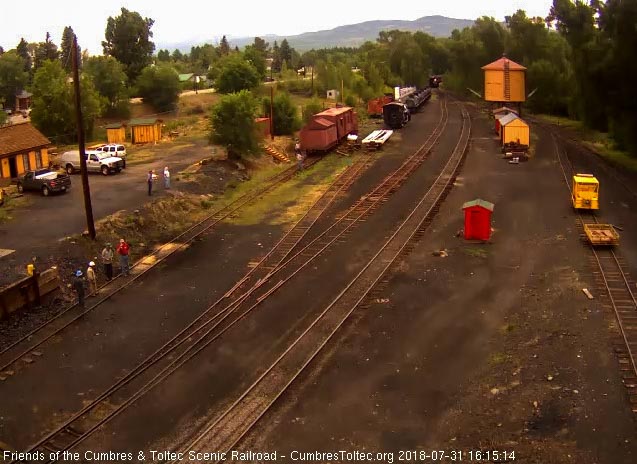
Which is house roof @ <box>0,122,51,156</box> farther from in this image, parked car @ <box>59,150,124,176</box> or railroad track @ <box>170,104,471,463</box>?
railroad track @ <box>170,104,471,463</box>

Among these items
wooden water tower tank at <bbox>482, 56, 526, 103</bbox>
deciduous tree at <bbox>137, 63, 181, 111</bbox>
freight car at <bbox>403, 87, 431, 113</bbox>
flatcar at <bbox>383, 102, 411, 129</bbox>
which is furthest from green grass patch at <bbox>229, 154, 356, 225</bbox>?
deciduous tree at <bbox>137, 63, 181, 111</bbox>

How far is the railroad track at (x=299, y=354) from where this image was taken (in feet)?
41.1

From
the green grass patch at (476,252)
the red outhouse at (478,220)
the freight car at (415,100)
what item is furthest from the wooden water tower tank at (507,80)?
the green grass patch at (476,252)

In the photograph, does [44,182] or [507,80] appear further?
[507,80]

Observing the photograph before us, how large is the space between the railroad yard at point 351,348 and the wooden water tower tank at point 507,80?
39596 mm

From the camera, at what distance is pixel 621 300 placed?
18.3m

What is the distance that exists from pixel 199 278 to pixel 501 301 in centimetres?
988

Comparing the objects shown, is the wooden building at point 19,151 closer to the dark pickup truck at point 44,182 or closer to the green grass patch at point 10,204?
the dark pickup truck at point 44,182

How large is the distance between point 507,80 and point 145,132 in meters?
36.6

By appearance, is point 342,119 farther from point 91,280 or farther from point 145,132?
point 91,280

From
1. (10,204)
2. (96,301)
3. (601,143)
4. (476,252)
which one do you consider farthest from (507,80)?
(96,301)

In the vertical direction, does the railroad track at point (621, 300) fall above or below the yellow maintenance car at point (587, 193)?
below

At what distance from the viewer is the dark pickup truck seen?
3102 centimetres

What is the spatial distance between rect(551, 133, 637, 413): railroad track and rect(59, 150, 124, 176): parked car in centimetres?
2508
